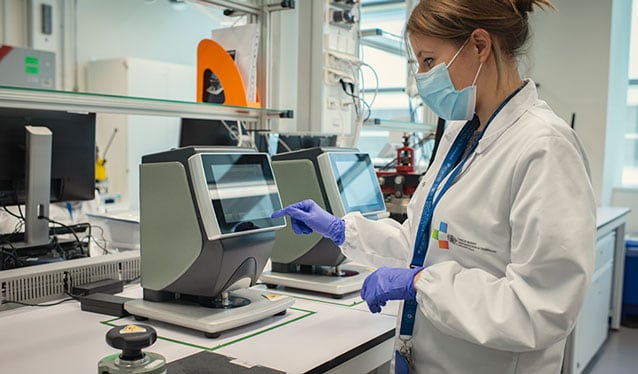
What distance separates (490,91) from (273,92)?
1340 mm

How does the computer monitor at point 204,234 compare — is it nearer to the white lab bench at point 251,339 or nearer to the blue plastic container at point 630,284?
the white lab bench at point 251,339

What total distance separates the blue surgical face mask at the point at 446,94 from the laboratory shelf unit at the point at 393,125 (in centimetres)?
135

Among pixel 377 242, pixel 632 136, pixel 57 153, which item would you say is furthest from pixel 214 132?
pixel 632 136

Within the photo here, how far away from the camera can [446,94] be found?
1218 mm

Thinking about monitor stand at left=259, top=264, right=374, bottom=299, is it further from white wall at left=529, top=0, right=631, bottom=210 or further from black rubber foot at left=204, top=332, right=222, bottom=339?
white wall at left=529, top=0, right=631, bottom=210

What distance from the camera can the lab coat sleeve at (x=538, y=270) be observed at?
98 cm

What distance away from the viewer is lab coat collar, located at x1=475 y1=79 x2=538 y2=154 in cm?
115

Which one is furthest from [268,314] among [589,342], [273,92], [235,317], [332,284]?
[589,342]

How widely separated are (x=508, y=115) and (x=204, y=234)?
70 centimetres

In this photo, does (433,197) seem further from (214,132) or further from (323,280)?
(214,132)

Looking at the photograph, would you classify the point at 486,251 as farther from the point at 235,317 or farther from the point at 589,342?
the point at 589,342

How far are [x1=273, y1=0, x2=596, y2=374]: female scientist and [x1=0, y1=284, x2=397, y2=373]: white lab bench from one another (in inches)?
5.5

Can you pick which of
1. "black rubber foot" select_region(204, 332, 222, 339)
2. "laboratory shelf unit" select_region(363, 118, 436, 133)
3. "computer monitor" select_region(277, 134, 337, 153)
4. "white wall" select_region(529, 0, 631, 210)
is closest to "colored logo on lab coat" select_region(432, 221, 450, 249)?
"black rubber foot" select_region(204, 332, 222, 339)

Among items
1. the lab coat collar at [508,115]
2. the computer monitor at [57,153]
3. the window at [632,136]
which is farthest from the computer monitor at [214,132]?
the window at [632,136]
